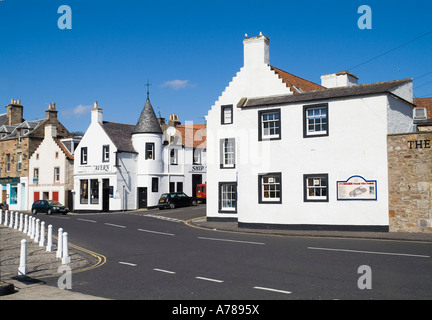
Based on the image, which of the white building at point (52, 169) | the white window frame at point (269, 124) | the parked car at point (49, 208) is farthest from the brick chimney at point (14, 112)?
the white window frame at point (269, 124)

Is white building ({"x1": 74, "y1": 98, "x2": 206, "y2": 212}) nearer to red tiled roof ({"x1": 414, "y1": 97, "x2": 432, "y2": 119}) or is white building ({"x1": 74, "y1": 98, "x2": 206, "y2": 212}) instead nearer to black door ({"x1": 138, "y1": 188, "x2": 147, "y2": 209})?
black door ({"x1": 138, "y1": 188, "x2": 147, "y2": 209})

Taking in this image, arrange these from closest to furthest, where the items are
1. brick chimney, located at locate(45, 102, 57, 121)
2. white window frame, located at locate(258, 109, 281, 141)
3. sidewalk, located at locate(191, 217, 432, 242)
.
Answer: sidewalk, located at locate(191, 217, 432, 242), white window frame, located at locate(258, 109, 281, 141), brick chimney, located at locate(45, 102, 57, 121)

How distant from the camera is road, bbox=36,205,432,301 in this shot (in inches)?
376

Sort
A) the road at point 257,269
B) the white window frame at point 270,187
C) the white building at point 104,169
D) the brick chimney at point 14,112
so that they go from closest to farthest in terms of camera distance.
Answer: the road at point 257,269 → the white window frame at point 270,187 → the white building at point 104,169 → the brick chimney at point 14,112

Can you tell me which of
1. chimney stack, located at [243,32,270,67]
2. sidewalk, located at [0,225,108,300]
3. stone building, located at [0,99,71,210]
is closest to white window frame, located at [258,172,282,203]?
chimney stack, located at [243,32,270,67]

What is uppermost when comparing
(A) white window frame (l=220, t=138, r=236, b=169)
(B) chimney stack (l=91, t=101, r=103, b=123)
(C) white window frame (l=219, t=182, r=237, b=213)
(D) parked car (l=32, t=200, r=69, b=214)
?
(B) chimney stack (l=91, t=101, r=103, b=123)

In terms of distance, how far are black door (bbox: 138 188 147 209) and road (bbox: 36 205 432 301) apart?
86.9 feet

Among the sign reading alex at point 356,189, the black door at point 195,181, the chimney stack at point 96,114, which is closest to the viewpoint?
the sign reading alex at point 356,189

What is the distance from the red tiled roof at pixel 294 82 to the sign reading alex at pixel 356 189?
31.0ft

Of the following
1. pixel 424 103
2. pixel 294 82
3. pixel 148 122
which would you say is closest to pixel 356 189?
pixel 294 82

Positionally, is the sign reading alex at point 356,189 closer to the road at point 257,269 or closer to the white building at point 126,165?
the road at point 257,269

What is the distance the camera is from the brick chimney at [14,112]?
198 feet

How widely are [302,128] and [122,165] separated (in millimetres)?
25826
